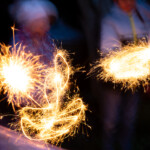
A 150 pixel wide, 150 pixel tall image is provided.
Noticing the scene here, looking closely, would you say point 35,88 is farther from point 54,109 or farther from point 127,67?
point 127,67

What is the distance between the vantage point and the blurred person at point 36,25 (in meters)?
1.80

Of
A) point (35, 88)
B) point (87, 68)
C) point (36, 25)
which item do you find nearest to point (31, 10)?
point (36, 25)

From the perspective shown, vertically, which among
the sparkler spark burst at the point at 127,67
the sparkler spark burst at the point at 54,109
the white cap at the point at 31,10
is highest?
the white cap at the point at 31,10

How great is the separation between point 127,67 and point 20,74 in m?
0.95

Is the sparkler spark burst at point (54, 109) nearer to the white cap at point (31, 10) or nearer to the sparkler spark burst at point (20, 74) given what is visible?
the sparkler spark burst at point (20, 74)

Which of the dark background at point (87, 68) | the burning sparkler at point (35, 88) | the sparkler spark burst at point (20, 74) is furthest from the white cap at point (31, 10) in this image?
the dark background at point (87, 68)

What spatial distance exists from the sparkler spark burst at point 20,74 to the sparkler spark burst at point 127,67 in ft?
1.90

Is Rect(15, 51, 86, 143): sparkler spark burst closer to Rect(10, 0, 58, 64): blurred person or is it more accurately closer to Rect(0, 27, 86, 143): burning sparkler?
Rect(0, 27, 86, 143): burning sparkler

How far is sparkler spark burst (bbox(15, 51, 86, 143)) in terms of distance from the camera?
1.90 m

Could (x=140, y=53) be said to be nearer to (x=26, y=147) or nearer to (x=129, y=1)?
(x=129, y=1)

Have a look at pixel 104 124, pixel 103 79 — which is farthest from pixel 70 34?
pixel 104 124

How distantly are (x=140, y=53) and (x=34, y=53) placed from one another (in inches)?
36.4

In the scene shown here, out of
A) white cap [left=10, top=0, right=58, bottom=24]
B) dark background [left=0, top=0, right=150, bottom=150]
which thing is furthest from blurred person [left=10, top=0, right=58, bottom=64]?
dark background [left=0, top=0, right=150, bottom=150]

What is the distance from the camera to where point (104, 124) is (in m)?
2.02
